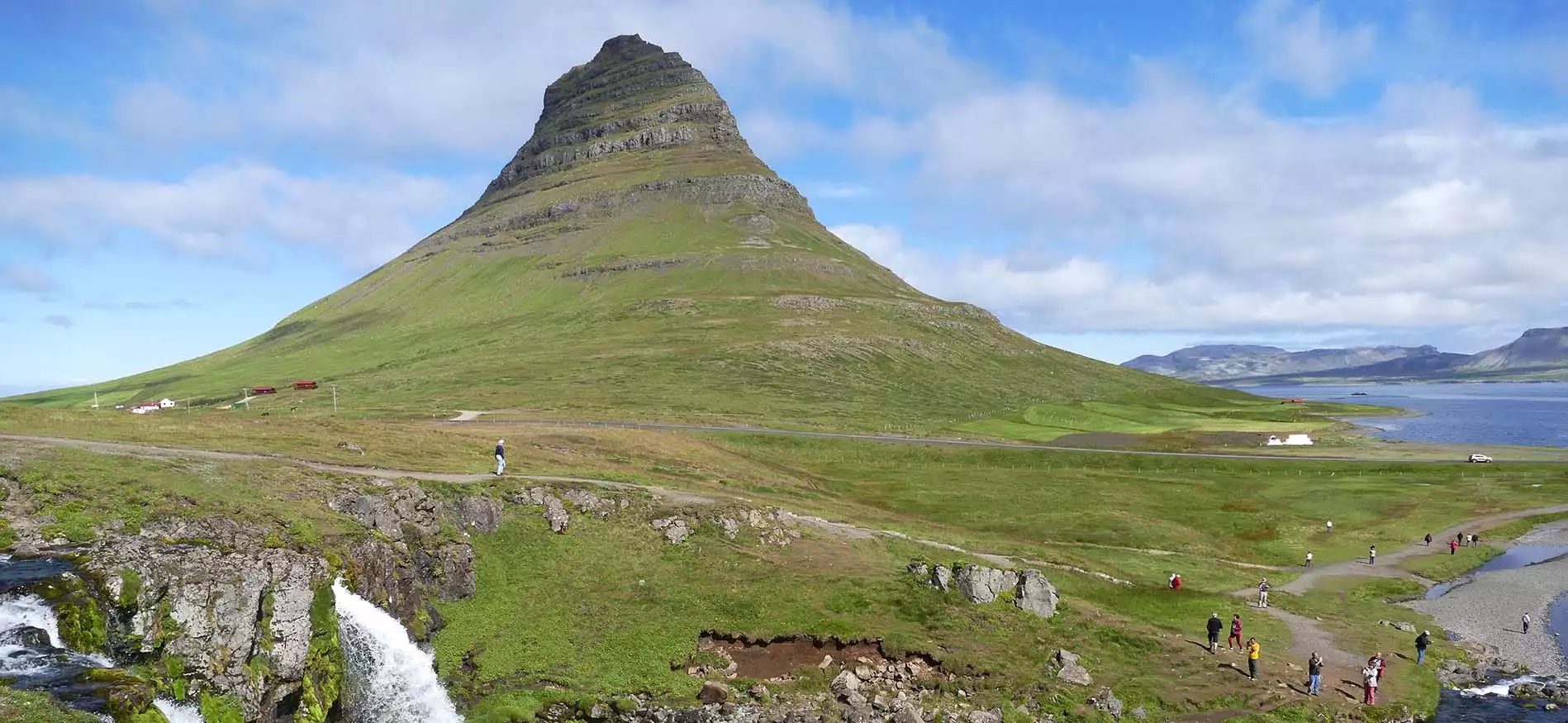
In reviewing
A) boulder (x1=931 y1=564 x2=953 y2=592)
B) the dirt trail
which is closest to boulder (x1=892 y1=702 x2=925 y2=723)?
boulder (x1=931 y1=564 x2=953 y2=592)

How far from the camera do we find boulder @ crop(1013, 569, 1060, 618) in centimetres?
4959

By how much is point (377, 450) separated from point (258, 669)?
34.1m

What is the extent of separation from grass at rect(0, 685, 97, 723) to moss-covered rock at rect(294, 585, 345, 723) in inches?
363

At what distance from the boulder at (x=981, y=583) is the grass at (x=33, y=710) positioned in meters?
40.8

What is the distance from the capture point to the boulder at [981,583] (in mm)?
49906

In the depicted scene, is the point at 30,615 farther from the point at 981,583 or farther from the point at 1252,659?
the point at 1252,659

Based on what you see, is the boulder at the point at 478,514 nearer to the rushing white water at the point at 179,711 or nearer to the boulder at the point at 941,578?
the rushing white water at the point at 179,711

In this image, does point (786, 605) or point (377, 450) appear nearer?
point (786, 605)

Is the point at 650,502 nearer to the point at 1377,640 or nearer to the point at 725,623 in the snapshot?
the point at 725,623

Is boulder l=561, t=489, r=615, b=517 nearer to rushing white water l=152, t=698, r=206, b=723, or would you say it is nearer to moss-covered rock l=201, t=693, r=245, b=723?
moss-covered rock l=201, t=693, r=245, b=723

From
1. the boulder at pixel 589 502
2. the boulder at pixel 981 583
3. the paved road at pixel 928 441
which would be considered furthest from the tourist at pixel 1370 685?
the paved road at pixel 928 441

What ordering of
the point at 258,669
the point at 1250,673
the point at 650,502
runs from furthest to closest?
1. the point at 650,502
2. the point at 1250,673
3. the point at 258,669

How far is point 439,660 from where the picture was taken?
40.2 m

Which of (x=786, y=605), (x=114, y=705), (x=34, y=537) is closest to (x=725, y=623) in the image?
(x=786, y=605)
